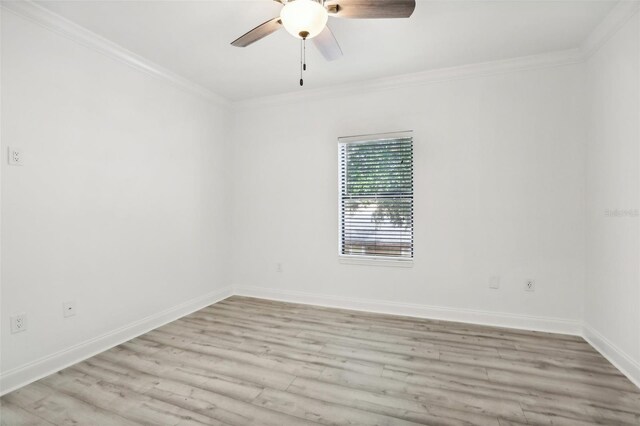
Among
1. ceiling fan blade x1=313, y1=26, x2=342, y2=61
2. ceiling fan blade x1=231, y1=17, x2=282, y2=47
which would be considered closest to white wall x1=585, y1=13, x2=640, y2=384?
ceiling fan blade x1=313, y1=26, x2=342, y2=61

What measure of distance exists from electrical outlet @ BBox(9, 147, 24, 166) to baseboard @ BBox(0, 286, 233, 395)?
141 cm

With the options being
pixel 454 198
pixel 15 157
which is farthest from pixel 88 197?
pixel 454 198

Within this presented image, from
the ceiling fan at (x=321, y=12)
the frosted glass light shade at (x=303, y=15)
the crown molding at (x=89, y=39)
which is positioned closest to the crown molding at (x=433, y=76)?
the crown molding at (x=89, y=39)

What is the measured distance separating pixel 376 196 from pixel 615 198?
A: 2045 millimetres

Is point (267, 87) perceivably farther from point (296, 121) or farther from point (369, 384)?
point (369, 384)

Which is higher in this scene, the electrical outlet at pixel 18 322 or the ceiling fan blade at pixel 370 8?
the ceiling fan blade at pixel 370 8

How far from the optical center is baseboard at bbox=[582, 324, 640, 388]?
214 centimetres

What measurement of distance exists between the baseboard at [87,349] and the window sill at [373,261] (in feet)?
6.01

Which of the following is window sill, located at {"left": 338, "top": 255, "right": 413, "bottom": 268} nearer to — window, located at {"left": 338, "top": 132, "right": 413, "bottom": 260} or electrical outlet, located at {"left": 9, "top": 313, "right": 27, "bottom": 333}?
window, located at {"left": 338, "top": 132, "right": 413, "bottom": 260}

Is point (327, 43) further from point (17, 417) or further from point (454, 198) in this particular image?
point (17, 417)

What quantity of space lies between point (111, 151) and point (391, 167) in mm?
2801

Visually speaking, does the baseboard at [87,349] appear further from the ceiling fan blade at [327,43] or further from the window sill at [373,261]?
the ceiling fan blade at [327,43]

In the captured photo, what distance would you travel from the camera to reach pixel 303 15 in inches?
66.3

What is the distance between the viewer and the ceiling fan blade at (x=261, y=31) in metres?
1.98
